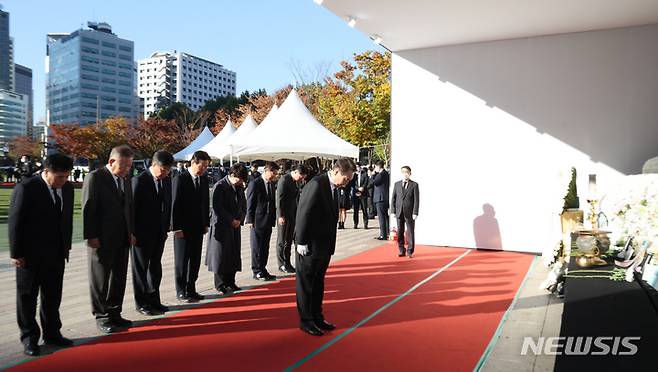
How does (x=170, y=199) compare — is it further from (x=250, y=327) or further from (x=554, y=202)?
(x=554, y=202)

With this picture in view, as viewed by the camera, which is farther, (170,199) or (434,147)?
(434,147)

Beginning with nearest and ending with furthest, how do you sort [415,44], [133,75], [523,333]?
[523,333] < [415,44] < [133,75]

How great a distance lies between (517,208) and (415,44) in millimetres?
4002

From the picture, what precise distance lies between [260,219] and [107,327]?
2975 mm

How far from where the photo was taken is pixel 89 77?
120 meters

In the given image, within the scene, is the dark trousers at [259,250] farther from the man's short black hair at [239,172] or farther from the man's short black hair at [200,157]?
the man's short black hair at [200,157]

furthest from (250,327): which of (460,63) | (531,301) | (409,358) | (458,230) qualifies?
(460,63)

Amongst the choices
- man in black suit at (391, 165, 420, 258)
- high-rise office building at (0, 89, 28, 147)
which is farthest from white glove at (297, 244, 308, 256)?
high-rise office building at (0, 89, 28, 147)

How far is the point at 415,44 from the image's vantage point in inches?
398

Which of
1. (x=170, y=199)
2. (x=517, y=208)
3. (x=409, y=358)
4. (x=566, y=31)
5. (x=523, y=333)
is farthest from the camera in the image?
(x=517, y=208)

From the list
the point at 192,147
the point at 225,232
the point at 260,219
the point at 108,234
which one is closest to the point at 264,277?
the point at 260,219

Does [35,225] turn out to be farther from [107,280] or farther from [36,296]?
[107,280]

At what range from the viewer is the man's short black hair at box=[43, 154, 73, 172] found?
4.01 meters

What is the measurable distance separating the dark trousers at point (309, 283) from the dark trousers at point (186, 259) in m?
1.74
